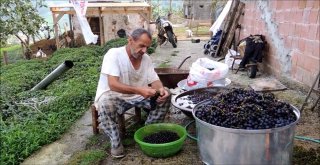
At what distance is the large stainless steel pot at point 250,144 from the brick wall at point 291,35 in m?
2.51

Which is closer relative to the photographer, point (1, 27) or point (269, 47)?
point (269, 47)

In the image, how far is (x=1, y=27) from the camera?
12695mm

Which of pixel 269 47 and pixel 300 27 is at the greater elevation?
pixel 300 27

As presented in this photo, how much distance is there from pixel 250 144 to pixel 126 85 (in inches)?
56.6

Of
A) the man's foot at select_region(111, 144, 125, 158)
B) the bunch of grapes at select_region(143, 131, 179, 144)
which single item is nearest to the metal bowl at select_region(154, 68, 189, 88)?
the bunch of grapes at select_region(143, 131, 179, 144)

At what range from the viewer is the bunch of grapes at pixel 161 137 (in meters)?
3.20

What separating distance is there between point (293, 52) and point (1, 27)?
1207 cm

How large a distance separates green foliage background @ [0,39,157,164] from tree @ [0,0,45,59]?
577 cm

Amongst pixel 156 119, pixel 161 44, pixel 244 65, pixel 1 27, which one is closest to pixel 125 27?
pixel 161 44

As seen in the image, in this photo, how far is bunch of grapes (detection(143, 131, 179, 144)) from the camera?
320cm

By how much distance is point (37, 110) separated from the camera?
193 inches

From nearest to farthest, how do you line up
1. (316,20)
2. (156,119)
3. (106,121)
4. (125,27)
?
(106,121)
(156,119)
(316,20)
(125,27)

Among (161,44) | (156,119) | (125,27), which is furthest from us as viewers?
(125,27)

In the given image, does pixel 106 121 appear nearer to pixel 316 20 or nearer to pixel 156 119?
pixel 156 119
